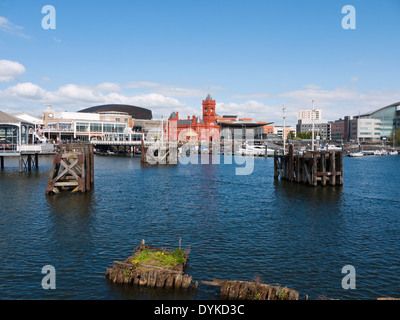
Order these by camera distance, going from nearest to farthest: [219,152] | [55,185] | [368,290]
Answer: [368,290]
[55,185]
[219,152]

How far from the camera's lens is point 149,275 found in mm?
17609

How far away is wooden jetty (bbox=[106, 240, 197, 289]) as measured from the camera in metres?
17.5

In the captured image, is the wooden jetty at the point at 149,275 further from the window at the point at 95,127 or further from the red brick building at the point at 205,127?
the red brick building at the point at 205,127

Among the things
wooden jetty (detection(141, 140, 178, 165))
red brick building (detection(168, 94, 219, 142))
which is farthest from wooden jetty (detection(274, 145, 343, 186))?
red brick building (detection(168, 94, 219, 142))

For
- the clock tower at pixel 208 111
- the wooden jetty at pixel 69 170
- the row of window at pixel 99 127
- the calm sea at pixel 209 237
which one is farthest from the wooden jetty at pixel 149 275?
the clock tower at pixel 208 111

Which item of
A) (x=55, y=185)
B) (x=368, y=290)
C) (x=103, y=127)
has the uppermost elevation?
(x=103, y=127)

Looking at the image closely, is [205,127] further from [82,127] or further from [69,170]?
[69,170]

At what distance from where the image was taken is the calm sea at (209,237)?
1855cm

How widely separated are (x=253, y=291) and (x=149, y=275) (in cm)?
501

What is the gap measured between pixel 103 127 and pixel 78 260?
151145 millimetres

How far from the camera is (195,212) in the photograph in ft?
116

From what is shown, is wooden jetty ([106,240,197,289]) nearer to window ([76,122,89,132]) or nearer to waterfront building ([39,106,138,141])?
waterfront building ([39,106,138,141])
